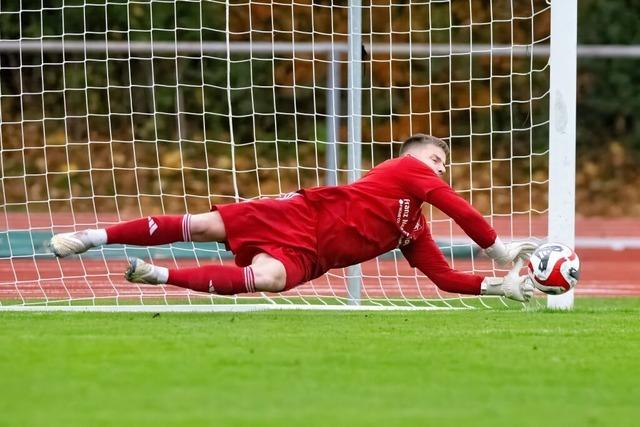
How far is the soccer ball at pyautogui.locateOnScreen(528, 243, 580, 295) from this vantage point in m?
8.19

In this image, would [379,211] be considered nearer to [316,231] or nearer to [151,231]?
[316,231]

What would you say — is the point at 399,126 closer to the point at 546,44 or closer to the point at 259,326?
the point at 546,44

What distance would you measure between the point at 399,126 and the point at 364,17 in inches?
46.6

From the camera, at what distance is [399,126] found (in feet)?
47.7

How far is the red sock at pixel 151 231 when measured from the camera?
26.6 ft

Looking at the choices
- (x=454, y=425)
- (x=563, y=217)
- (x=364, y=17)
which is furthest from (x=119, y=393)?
(x=364, y=17)

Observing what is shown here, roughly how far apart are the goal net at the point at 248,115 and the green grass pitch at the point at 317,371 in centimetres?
199

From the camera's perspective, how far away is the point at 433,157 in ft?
28.4

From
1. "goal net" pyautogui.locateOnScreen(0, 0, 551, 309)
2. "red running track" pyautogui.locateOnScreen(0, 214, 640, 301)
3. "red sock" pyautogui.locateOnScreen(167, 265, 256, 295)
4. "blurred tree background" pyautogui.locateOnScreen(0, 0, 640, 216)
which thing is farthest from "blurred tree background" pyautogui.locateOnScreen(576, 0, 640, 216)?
"red sock" pyautogui.locateOnScreen(167, 265, 256, 295)

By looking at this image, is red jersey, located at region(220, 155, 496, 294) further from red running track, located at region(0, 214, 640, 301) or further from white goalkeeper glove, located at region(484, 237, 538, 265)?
red running track, located at region(0, 214, 640, 301)

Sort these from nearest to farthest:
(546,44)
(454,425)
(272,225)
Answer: (454,425)
(272,225)
(546,44)

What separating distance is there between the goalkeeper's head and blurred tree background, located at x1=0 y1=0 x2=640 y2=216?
2689 mm

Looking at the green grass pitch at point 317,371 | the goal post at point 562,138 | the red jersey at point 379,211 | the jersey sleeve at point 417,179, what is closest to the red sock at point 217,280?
the green grass pitch at point 317,371

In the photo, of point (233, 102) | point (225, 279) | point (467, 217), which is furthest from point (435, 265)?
point (233, 102)
